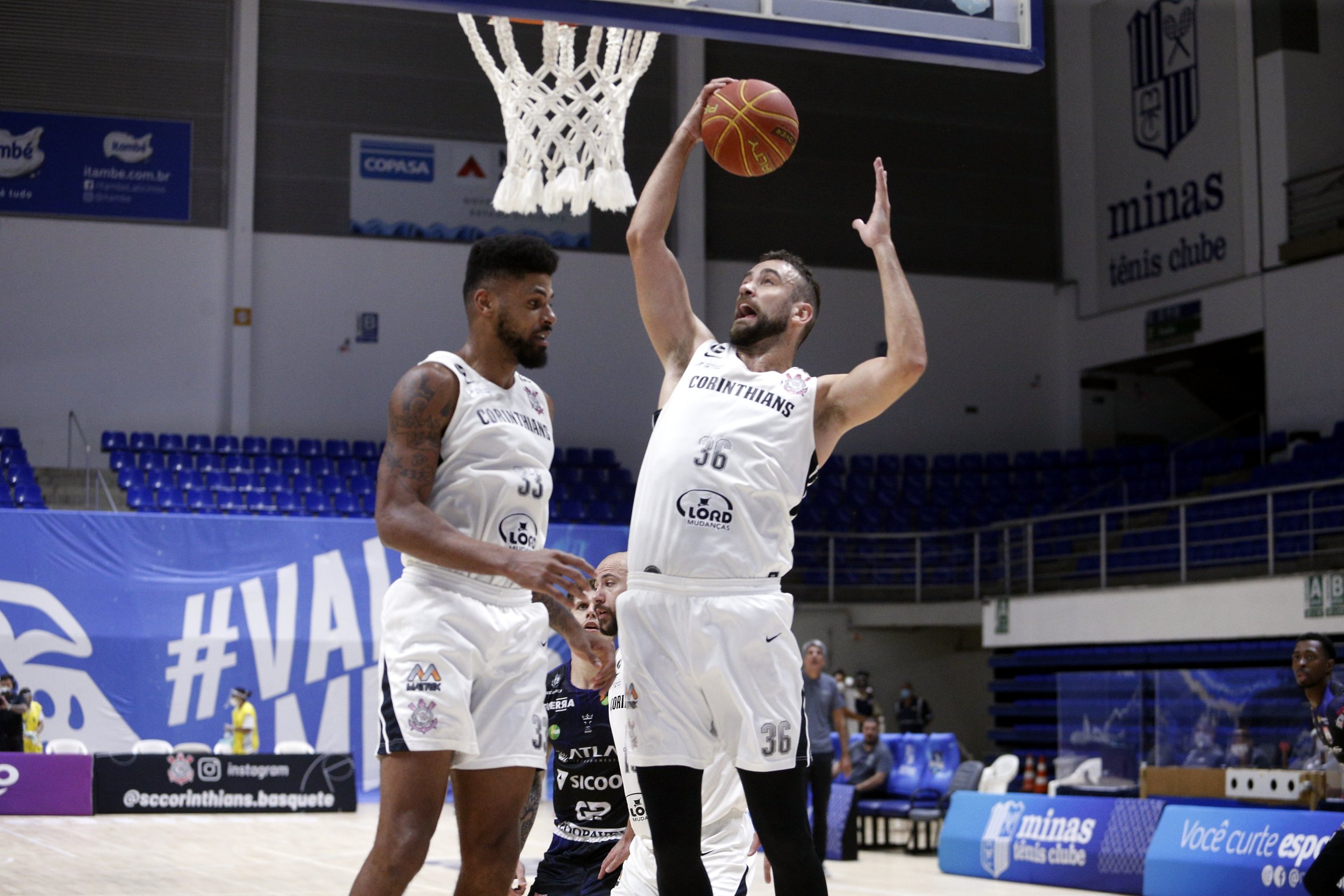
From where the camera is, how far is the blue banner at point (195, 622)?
15.3 m

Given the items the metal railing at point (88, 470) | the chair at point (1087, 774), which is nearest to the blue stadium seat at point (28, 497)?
the metal railing at point (88, 470)

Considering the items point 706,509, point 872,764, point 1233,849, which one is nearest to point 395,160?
point 872,764

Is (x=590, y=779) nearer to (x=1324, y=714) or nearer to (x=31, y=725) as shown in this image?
(x=1324, y=714)

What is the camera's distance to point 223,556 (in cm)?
1603

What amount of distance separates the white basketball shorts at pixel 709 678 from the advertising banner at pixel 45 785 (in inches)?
473

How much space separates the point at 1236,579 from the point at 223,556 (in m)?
10.5

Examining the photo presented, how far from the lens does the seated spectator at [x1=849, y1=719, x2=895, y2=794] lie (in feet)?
43.2

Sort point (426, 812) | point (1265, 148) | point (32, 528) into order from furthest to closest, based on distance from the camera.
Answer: point (1265, 148)
point (32, 528)
point (426, 812)

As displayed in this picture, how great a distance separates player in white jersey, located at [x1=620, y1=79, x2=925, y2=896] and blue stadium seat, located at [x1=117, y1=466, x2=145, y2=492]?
52.7 feet

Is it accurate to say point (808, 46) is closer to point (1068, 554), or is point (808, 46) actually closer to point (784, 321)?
point (784, 321)

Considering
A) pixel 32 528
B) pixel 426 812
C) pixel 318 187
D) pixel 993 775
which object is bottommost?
pixel 993 775

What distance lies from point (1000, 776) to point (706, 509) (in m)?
9.31

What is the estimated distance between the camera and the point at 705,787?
4730 millimetres

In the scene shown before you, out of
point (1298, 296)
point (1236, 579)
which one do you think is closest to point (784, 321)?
point (1236, 579)
